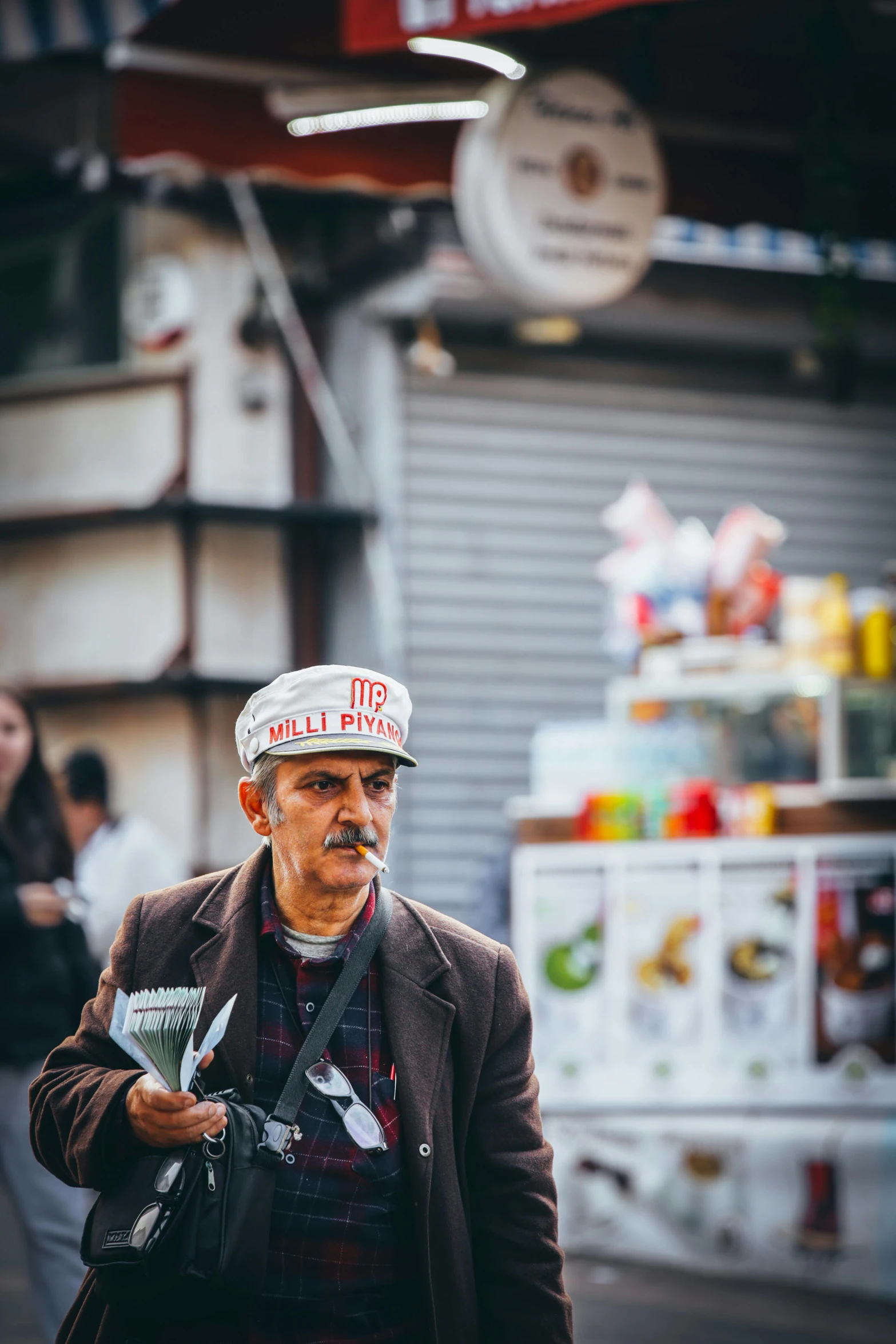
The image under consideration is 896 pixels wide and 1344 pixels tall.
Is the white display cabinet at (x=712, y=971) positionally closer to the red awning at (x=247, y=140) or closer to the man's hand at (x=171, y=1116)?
the red awning at (x=247, y=140)

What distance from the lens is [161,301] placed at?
1134 centimetres

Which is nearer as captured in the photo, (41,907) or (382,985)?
(382,985)

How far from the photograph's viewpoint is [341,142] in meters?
7.89

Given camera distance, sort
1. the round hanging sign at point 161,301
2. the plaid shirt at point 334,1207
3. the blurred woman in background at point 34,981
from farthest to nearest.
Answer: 1. the round hanging sign at point 161,301
2. the blurred woman in background at point 34,981
3. the plaid shirt at point 334,1207

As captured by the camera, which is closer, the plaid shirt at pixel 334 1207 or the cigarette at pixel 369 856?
the plaid shirt at pixel 334 1207

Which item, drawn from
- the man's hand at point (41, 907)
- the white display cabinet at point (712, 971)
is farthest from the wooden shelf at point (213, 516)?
the man's hand at point (41, 907)

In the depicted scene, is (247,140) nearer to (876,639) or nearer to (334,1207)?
(876,639)

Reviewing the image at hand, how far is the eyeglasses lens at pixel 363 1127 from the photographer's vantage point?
116 inches

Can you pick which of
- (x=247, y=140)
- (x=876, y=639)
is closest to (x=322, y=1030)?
(x=876, y=639)

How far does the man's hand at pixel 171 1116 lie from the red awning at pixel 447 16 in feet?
12.6

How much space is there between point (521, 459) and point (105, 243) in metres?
2.86

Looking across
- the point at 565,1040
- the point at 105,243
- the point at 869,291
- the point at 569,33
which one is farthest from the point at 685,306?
the point at 565,1040

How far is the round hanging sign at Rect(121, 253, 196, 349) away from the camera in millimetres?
11312

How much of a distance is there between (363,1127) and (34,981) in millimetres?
2532
